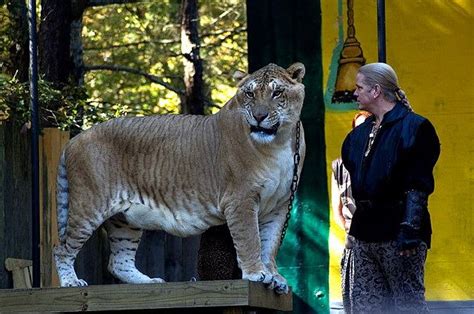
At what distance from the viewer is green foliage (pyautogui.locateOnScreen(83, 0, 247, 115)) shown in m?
18.0

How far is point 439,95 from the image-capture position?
9.54m

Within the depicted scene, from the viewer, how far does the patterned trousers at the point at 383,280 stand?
6.98 m

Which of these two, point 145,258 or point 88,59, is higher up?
point 88,59

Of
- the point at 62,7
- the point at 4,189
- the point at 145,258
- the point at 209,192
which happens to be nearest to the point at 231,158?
the point at 209,192

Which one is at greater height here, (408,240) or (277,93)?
(277,93)

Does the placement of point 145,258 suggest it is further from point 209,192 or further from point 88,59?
point 88,59

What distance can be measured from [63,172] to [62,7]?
3983mm

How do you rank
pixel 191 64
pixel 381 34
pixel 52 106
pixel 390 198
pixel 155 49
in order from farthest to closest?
1. pixel 155 49
2. pixel 191 64
3. pixel 52 106
4. pixel 381 34
5. pixel 390 198

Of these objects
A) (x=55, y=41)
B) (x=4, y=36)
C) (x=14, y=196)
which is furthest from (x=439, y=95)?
(x=4, y=36)

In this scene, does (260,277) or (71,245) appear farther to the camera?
(71,245)

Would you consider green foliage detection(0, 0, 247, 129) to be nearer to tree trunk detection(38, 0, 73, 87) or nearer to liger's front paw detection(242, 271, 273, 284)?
tree trunk detection(38, 0, 73, 87)

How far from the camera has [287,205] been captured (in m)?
7.53

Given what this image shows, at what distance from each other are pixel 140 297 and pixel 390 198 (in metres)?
1.28

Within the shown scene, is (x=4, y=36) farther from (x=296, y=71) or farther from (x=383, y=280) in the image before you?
(x=383, y=280)
